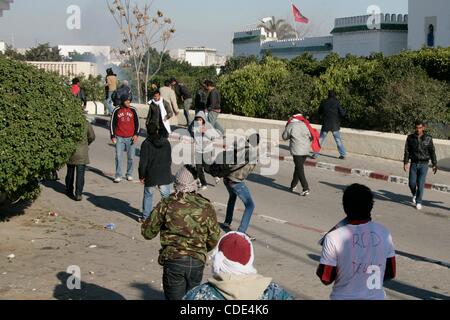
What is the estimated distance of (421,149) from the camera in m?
13.0

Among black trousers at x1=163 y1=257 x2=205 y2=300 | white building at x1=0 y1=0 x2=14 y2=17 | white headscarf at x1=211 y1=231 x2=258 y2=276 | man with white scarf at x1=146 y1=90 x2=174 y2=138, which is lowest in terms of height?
black trousers at x1=163 y1=257 x2=205 y2=300

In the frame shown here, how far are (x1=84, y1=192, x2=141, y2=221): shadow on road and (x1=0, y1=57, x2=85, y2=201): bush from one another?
1.85m

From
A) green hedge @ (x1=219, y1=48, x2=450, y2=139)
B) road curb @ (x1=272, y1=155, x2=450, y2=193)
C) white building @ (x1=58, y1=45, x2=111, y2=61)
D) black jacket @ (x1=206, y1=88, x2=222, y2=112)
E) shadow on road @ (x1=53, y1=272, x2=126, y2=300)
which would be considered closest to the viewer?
shadow on road @ (x1=53, y1=272, x2=126, y2=300)

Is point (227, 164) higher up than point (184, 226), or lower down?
higher up

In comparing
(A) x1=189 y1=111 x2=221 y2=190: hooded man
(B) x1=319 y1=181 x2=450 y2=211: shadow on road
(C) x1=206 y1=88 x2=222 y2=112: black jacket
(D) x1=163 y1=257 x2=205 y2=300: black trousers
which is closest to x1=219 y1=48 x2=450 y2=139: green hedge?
(C) x1=206 y1=88 x2=222 y2=112: black jacket

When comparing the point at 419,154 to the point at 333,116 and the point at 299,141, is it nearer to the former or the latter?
the point at 299,141

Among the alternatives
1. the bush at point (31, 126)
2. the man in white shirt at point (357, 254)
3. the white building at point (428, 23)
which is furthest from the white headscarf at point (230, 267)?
the white building at point (428, 23)

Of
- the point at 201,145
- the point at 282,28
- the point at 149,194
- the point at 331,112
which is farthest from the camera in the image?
the point at 282,28

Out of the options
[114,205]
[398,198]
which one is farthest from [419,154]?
[114,205]

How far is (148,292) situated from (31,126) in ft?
10.6

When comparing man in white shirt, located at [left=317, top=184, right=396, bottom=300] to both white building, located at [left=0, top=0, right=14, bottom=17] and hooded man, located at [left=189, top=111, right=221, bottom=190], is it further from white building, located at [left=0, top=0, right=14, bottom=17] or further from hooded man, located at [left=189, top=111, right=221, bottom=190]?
white building, located at [left=0, top=0, right=14, bottom=17]

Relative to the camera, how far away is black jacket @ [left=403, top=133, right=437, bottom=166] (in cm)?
1301
